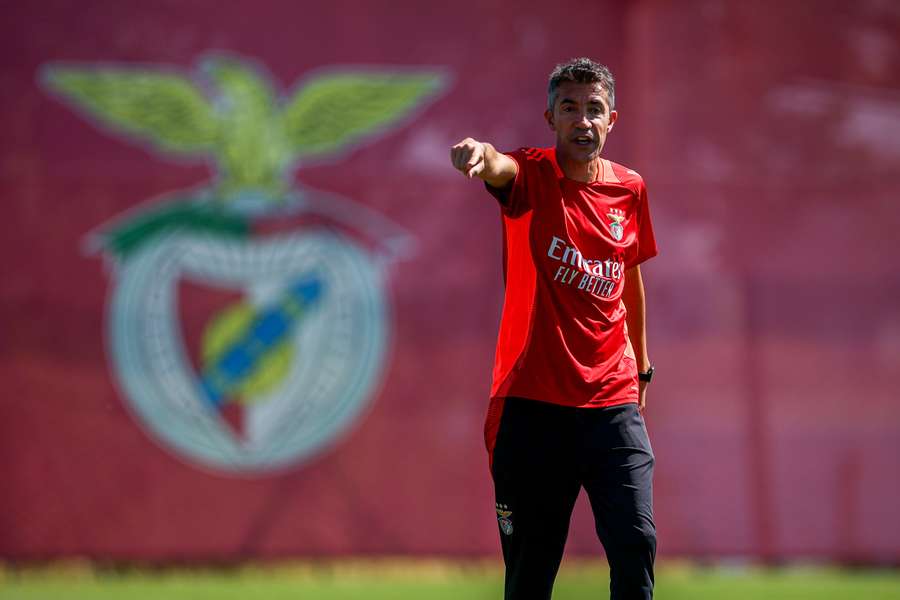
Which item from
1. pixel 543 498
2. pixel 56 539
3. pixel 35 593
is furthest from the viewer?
pixel 56 539

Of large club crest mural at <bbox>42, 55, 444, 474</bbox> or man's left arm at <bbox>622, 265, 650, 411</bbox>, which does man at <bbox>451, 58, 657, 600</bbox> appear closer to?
man's left arm at <bbox>622, 265, 650, 411</bbox>

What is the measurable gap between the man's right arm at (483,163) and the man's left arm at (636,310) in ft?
1.99

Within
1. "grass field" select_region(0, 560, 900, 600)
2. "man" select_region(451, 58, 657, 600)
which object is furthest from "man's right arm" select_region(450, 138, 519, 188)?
"grass field" select_region(0, 560, 900, 600)

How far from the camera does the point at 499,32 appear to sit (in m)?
6.73

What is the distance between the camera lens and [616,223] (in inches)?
138

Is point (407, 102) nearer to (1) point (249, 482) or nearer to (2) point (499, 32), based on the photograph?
(2) point (499, 32)

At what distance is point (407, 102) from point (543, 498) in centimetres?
375

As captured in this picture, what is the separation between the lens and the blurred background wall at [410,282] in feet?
21.1

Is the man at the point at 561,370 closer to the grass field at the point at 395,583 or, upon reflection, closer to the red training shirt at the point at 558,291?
the red training shirt at the point at 558,291

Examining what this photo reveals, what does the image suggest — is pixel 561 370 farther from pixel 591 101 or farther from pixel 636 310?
pixel 591 101

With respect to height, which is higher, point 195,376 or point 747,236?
point 747,236

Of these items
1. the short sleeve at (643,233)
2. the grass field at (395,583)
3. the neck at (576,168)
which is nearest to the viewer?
the neck at (576,168)

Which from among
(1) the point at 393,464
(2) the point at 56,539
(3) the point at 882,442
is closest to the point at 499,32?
Answer: (1) the point at 393,464

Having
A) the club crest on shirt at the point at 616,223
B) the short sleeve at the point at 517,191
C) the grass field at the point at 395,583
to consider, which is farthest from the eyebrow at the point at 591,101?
the grass field at the point at 395,583
